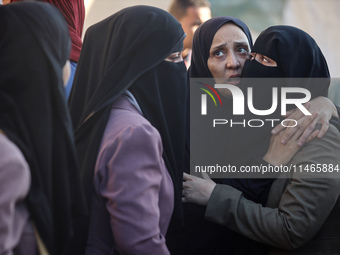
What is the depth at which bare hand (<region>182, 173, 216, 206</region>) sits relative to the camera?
87.0 inches

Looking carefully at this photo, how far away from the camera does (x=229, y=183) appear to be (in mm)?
2338

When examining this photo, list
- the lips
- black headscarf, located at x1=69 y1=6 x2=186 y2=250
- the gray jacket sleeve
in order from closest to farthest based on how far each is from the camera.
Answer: black headscarf, located at x1=69 y1=6 x2=186 y2=250 → the gray jacket sleeve → the lips

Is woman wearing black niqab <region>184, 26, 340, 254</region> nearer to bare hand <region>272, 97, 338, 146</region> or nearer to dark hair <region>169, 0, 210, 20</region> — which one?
bare hand <region>272, 97, 338, 146</region>

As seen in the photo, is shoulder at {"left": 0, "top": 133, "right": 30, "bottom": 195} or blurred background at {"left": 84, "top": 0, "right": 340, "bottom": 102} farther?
blurred background at {"left": 84, "top": 0, "right": 340, "bottom": 102}

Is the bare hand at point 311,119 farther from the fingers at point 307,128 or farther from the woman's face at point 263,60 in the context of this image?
the woman's face at point 263,60

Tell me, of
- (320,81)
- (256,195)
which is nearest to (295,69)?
(320,81)


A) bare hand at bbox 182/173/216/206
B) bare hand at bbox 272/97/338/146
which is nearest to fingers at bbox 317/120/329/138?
bare hand at bbox 272/97/338/146

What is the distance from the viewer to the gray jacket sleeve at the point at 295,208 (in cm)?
206

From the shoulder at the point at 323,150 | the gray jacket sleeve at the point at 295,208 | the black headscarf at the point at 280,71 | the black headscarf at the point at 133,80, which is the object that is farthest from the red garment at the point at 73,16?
the shoulder at the point at 323,150

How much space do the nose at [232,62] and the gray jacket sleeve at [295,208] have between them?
0.70m

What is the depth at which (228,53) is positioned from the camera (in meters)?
2.66

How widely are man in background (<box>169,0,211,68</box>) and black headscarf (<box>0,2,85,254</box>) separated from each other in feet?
9.96

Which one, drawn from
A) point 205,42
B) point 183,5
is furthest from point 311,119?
point 183,5

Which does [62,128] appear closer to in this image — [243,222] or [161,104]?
[161,104]
